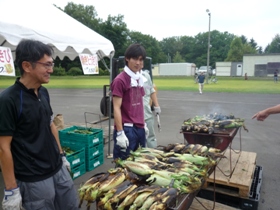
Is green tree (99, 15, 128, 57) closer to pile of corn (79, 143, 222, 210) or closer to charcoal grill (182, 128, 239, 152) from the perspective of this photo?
charcoal grill (182, 128, 239, 152)

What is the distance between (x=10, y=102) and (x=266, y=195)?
12.8 feet

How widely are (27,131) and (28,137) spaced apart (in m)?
0.06

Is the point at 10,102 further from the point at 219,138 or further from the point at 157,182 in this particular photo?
the point at 219,138

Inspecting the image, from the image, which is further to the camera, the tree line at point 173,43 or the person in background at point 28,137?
the tree line at point 173,43

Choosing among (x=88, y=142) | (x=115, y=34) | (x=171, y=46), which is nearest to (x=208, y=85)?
(x=88, y=142)

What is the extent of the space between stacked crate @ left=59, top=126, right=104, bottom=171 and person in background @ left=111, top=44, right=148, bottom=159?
5.02ft

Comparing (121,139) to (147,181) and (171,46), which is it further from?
(171,46)

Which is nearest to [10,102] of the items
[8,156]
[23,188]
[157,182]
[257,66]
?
[8,156]

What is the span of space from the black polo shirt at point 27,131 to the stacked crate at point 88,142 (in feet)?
8.20

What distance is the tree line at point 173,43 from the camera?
166 feet

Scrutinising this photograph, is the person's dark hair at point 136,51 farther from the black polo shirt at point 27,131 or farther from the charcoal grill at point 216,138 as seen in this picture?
the charcoal grill at point 216,138

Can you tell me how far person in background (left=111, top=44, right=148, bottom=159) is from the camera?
2.96 meters

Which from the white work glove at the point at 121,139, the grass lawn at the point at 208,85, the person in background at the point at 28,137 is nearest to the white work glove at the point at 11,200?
the person in background at the point at 28,137

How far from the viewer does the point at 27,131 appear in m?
1.91
